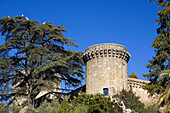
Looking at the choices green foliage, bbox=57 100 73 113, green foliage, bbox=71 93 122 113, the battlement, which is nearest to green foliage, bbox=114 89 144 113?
green foliage, bbox=71 93 122 113

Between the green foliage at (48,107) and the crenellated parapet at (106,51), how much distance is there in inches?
226

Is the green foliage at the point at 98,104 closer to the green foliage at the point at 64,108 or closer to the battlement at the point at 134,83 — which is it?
the green foliage at the point at 64,108

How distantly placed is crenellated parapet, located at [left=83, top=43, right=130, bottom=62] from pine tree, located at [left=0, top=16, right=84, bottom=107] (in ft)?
7.38

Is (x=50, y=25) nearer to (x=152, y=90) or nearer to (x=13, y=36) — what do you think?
(x=13, y=36)

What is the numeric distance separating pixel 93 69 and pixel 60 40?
17.8ft

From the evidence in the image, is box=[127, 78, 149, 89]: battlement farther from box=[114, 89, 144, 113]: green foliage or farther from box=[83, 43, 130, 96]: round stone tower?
box=[114, 89, 144, 113]: green foliage

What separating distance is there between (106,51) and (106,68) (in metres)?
1.76

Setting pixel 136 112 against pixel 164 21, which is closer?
Answer: pixel 164 21

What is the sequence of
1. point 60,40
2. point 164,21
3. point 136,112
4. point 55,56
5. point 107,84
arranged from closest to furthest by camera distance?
point 164,21, point 136,112, point 107,84, point 55,56, point 60,40

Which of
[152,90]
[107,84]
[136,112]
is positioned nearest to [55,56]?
[107,84]

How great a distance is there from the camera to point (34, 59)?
29.0m

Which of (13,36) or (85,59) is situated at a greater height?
(13,36)

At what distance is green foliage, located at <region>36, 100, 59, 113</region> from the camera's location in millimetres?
26472

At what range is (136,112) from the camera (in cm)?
2317
